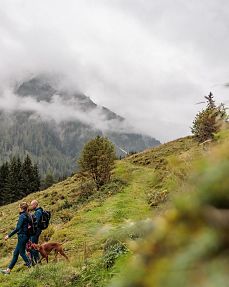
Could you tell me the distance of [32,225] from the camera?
14.3 meters

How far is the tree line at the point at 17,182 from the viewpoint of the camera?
280 feet

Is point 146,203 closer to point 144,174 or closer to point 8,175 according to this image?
point 144,174

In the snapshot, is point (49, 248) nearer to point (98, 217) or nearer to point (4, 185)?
point (98, 217)

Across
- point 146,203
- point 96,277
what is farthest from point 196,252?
point 146,203

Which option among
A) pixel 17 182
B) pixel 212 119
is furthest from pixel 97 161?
pixel 17 182

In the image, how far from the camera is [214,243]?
4.46 ft

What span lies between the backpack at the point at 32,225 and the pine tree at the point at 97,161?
24.3m

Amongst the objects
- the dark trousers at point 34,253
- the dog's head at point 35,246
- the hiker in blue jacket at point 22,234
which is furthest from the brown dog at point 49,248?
the hiker in blue jacket at point 22,234

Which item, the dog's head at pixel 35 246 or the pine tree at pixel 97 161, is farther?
the pine tree at pixel 97 161

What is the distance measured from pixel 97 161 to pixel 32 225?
2494 centimetres

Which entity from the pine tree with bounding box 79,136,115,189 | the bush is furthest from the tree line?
the bush

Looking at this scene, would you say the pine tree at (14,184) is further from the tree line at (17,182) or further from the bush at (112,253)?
the bush at (112,253)

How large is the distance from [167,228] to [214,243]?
26cm

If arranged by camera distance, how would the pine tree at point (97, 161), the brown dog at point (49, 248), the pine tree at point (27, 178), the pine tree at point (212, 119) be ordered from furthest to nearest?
1. the pine tree at point (27, 178)
2. the pine tree at point (97, 161)
3. the brown dog at point (49, 248)
4. the pine tree at point (212, 119)
